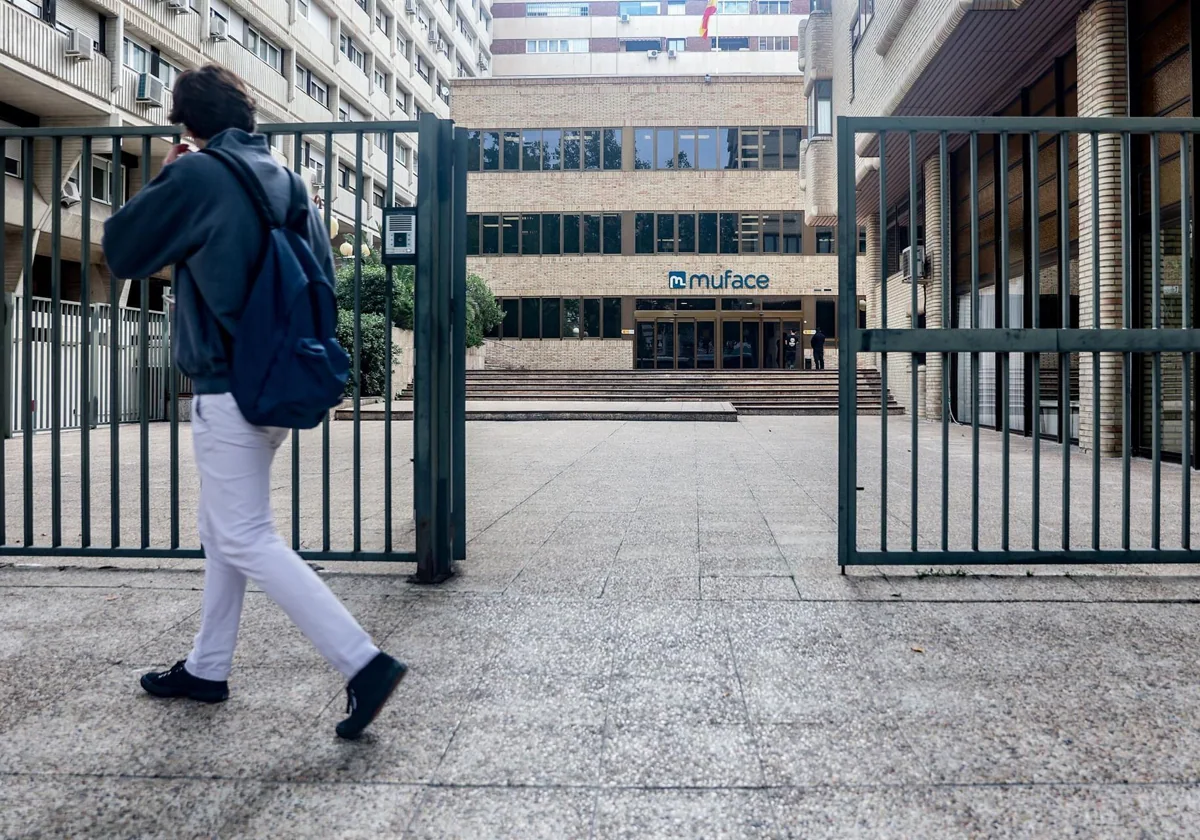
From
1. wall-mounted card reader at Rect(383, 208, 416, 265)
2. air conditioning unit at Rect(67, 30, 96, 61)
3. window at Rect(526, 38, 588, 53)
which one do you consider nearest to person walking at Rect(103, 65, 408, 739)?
wall-mounted card reader at Rect(383, 208, 416, 265)

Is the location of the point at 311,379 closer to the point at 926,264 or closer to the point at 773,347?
the point at 926,264

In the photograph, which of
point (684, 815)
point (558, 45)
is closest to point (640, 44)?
point (558, 45)

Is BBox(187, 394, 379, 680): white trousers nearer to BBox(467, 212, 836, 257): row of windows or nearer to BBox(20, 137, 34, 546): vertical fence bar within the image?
BBox(20, 137, 34, 546): vertical fence bar

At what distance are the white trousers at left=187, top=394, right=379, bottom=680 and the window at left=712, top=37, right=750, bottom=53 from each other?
58.6 metres

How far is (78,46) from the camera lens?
811 inches

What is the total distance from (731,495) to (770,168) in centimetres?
3206

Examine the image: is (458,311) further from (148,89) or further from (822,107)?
(148,89)

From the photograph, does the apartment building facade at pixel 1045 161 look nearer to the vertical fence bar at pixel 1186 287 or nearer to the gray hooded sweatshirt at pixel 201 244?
the vertical fence bar at pixel 1186 287

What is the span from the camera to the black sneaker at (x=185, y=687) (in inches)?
111

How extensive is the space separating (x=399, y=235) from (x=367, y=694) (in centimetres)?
240

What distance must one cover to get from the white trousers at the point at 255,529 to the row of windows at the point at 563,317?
116ft

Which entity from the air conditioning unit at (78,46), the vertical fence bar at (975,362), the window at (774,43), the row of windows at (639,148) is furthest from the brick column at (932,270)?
the window at (774,43)

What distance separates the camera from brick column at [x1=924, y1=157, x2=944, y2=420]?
18922mm

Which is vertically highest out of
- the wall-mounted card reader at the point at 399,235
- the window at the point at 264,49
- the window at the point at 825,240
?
the window at the point at 264,49
